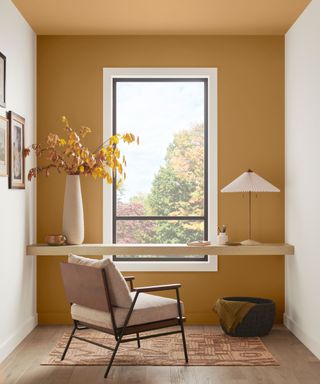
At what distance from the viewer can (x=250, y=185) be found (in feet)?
19.3

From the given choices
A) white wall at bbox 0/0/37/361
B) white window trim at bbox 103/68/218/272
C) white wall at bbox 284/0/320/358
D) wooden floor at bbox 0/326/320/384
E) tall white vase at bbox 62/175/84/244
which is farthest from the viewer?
white window trim at bbox 103/68/218/272

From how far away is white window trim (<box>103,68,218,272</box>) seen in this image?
629cm

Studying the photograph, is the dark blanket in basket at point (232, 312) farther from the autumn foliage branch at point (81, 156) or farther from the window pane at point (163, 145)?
the autumn foliage branch at point (81, 156)

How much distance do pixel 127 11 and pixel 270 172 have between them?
212 centimetres

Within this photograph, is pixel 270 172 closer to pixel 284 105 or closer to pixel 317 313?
pixel 284 105

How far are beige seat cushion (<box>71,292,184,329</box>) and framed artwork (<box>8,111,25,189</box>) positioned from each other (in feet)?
3.94

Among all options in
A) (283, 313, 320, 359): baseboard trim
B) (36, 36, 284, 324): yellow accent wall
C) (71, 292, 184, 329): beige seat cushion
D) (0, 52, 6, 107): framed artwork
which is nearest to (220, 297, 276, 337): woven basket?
(283, 313, 320, 359): baseboard trim

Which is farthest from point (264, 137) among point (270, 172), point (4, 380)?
point (4, 380)

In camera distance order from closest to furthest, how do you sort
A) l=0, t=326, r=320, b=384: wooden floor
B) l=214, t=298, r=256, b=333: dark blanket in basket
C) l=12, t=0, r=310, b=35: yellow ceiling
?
l=0, t=326, r=320, b=384: wooden floor < l=12, t=0, r=310, b=35: yellow ceiling < l=214, t=298, r=256, b=333: dark blanket in basket

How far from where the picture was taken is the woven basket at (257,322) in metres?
5.58

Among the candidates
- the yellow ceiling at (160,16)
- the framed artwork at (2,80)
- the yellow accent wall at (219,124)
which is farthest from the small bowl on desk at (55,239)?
the yellow ceiling at (160,16)

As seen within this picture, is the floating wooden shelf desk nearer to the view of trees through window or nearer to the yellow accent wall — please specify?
the yellow accent wall

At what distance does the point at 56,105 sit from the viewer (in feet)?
20.7

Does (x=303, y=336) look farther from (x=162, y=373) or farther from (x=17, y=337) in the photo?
(x=17, y=337)
